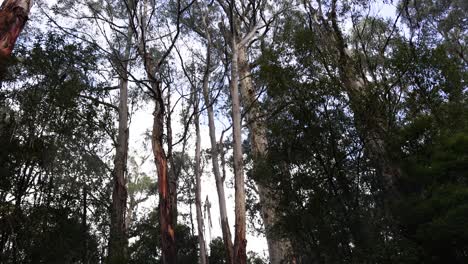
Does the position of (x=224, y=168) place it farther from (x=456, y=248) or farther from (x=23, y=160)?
(x=456, y=248)

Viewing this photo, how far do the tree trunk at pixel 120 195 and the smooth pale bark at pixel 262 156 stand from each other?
2.68m

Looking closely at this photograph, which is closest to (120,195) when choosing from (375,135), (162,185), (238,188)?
(162,185)

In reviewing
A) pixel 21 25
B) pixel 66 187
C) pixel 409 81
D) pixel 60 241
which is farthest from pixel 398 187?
pixel 66 187

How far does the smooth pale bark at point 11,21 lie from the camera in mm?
4406

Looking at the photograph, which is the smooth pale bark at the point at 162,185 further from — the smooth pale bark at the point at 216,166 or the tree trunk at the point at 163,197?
the smooth pale bark at the point at 216,166

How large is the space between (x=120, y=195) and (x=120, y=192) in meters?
0.09

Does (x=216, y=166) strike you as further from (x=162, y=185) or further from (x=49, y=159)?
(x=49, y=159)

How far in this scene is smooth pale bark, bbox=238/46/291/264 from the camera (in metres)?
6.07

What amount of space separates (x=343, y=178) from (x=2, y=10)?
483 cm

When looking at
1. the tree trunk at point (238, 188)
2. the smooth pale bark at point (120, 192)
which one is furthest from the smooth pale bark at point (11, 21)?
the tree trunk at point (238, 188)

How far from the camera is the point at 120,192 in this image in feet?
30.0

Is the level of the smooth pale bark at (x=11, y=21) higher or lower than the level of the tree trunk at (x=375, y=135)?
higher

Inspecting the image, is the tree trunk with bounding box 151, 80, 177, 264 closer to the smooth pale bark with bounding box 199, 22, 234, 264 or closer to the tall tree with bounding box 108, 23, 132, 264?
the tall tree with bounding box 108, 23, 132, 264

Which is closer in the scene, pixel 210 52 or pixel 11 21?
pixel 11 21
